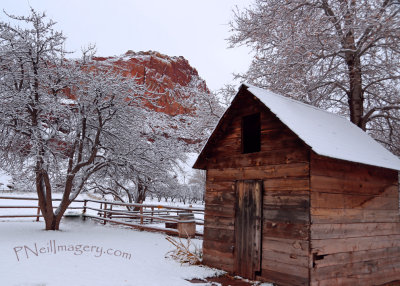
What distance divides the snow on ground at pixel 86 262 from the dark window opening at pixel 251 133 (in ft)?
9.99

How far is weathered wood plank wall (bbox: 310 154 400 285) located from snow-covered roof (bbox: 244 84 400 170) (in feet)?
0.86

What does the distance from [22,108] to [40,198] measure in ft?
11.5

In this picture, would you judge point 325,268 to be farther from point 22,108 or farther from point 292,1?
point 22,108

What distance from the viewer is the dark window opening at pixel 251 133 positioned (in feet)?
24.4

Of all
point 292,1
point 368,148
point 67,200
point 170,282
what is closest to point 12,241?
point 67,200

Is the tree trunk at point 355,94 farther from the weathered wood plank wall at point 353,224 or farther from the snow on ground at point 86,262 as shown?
the snow on ground at point 86,262

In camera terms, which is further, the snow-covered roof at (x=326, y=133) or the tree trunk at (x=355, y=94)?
the tree trunk at (x=355, y=94)

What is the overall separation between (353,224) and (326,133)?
A: 189cm

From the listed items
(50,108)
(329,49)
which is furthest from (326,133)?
(50,108)

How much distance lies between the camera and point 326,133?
6.55 metres

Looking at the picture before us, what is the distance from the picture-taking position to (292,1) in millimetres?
10422

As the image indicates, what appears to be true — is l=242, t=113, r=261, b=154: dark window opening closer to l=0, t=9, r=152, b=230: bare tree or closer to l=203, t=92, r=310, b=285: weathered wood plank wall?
l=203, t=92, r=310, b=285: weathered wood plank wall

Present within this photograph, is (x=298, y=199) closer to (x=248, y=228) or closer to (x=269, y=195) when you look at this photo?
(x=269, y=195)

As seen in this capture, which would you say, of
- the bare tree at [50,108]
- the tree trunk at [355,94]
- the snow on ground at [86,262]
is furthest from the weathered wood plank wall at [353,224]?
the bare tree at [50,108]
